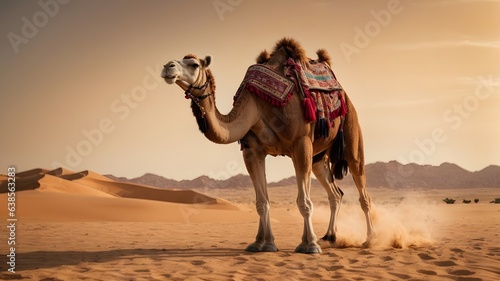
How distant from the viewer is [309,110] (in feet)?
31.4

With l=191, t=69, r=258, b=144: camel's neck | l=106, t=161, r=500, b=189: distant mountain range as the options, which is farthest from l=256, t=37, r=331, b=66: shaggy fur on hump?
l=106, t=161, r=500, b=189: distant mountain range

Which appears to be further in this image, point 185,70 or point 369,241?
point 369,241

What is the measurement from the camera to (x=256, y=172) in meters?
9.62

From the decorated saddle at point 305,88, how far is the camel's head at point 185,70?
3.71ft

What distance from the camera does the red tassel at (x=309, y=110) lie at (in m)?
9.55

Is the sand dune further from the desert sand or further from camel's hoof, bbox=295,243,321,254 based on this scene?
camel's hoof, bbox=295,243,321,254

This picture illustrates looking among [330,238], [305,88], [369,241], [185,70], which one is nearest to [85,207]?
[330,238]

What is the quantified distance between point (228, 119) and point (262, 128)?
692 mm

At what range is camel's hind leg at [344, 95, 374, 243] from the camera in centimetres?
1106

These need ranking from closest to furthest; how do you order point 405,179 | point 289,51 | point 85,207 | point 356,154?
1. point 289,51
2. point 356,154
3. point 85,207
4. point 405,179

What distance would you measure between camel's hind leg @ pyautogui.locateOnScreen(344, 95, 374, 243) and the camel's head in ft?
11.8

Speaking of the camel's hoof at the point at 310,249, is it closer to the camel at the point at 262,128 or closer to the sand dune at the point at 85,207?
the camel at the point at 262,128

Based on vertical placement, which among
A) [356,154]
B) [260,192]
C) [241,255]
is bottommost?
[241,255]

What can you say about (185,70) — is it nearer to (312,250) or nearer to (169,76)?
(169,76)
